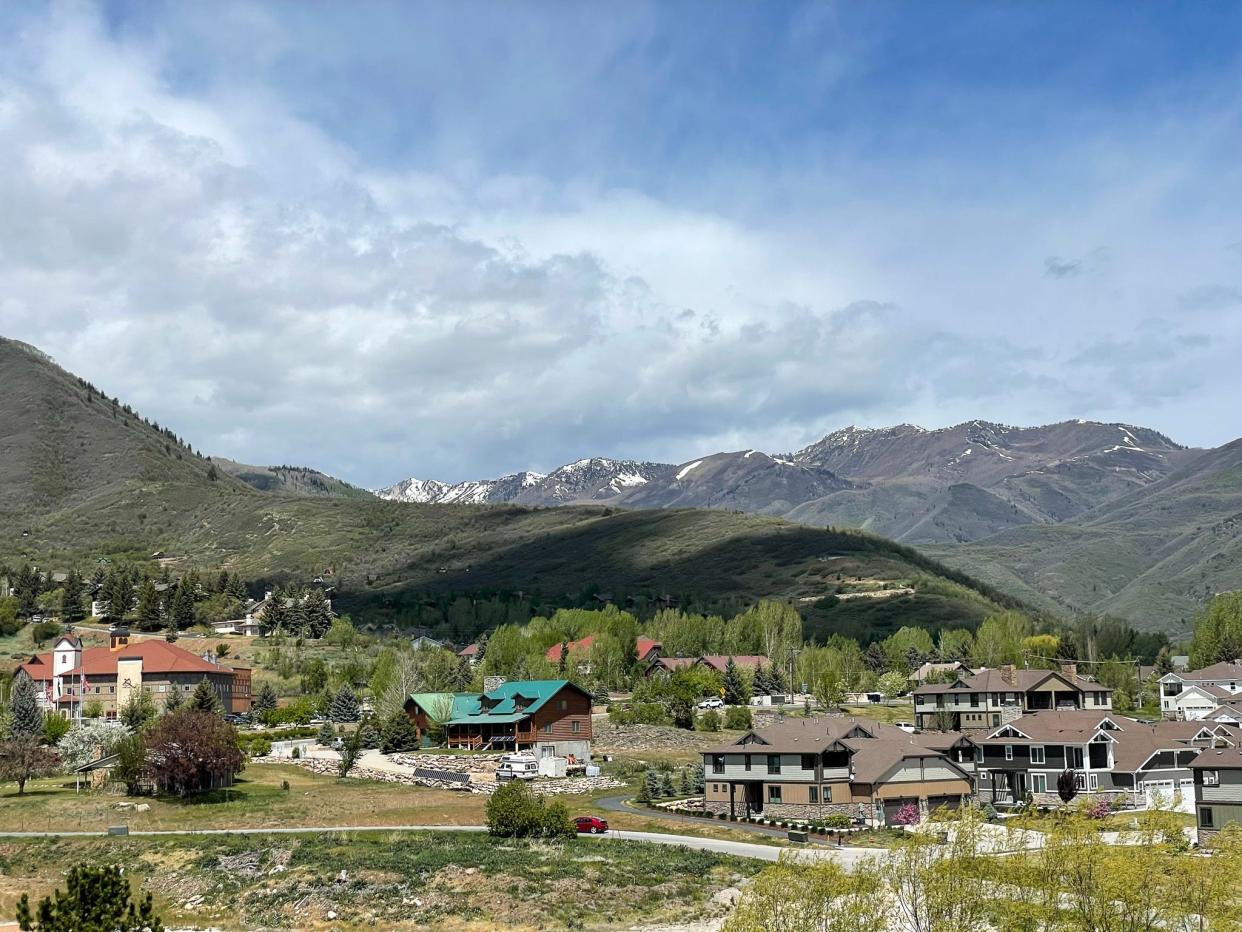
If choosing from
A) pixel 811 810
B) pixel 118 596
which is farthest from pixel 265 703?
pixel 811 810

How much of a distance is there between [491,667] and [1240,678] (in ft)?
270

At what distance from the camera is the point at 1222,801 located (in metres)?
65.6

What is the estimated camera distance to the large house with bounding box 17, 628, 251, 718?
124 m

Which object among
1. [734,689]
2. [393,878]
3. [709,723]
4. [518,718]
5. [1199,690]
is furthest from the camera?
[734,689]

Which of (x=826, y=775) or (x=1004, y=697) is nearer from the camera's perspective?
(x=826, y=775)

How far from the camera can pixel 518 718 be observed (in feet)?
344

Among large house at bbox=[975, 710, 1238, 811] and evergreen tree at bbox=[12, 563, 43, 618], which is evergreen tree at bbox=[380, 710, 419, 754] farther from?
evergreen tree at bbox=[12, 563, 43, 618]

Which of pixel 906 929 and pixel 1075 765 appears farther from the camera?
pixel 1075 765

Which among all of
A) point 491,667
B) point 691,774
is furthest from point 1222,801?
point 491,667

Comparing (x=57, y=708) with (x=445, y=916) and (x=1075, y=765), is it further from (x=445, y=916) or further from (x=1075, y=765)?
(x=1075, y=765)

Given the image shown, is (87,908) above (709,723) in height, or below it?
below

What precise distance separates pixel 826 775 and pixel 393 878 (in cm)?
3090

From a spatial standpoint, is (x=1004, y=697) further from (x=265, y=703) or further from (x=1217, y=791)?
(x=265, y=703)

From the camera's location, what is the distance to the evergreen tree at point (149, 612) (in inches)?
6841
